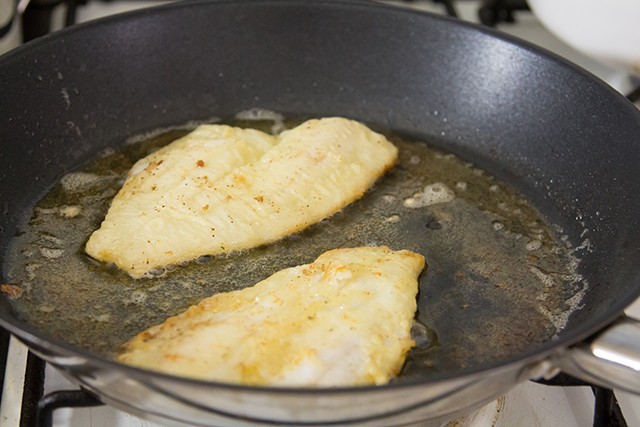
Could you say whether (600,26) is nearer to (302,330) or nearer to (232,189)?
(232,189)

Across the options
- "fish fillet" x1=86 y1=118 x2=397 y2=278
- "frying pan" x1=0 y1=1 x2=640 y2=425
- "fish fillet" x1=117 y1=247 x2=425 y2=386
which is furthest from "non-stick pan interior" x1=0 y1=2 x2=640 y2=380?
"fish fillet" x1=117 y1=247 x2=425 y2=386

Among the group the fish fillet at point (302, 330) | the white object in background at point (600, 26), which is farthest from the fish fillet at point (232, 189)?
the white object in background at point (600, 26)

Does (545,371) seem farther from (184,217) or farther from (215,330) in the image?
(184,217)

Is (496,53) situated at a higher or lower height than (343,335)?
higher

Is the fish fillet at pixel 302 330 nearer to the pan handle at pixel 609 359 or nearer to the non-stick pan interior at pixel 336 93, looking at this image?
the pan handle at pixel 609 359

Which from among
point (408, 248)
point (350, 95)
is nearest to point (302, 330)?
point (408, 248)

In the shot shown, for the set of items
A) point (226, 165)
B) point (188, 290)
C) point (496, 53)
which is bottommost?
point (188, 290)

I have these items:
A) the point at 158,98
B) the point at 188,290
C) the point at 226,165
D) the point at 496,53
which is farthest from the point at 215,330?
the point at 496,53
